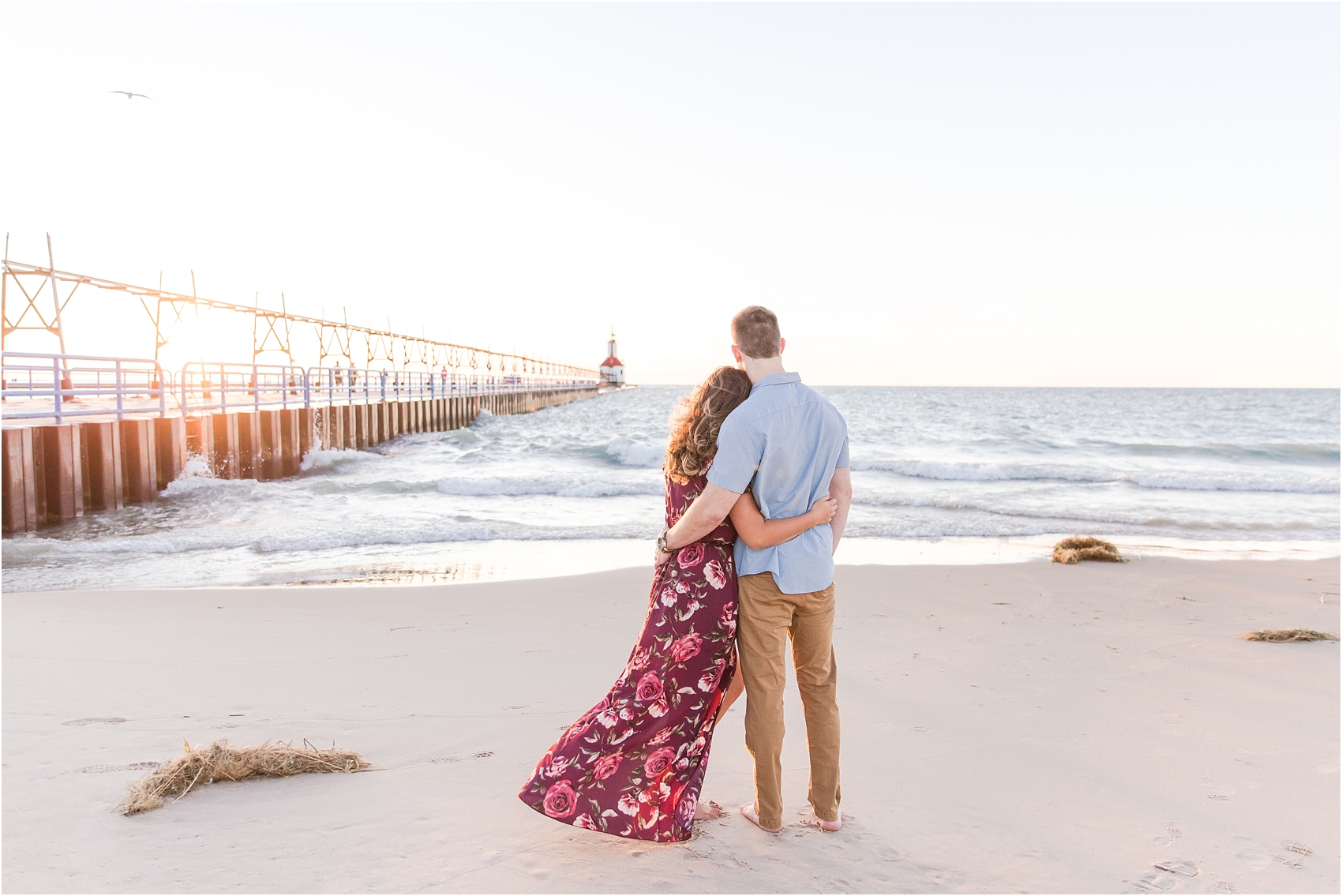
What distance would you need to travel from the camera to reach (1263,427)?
133ft

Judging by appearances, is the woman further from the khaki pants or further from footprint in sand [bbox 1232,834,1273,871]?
footprint in sand [bbox 1232,834,1273,871]

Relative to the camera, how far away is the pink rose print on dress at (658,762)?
2.47 metres

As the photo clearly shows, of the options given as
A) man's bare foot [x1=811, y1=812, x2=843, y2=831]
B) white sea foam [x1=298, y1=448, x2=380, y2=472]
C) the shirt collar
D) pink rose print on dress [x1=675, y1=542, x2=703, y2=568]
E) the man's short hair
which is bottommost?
man's bare foot [x1=811, y1=812, x2=843, y2=831]

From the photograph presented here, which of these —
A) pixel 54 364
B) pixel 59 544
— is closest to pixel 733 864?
pixel 59 544

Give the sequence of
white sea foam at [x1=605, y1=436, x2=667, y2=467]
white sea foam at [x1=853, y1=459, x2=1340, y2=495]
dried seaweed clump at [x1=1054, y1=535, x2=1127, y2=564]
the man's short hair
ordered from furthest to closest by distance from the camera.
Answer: white sea foam at [x1=605, y1=436, x2=667, y2=467] < white sea foam at [x1=853, y1=459, x2=1340, y2=495] < dried seaweed clump at [x1=1054, y1=535, x2=1127, y2=564] < the man's short hair

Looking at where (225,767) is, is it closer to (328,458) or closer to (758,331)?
(758,331)

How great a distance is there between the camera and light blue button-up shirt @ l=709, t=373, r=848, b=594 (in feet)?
7.82

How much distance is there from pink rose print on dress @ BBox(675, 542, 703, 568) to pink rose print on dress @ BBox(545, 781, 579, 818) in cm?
77

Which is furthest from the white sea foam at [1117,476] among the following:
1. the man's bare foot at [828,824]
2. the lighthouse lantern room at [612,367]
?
the lighthouse lantern room at [612,367]

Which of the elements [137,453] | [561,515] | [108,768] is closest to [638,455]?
[561,515]

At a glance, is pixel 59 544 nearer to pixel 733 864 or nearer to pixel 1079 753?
pixel 733 864

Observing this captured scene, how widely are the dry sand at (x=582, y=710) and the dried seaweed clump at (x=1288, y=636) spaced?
4.8 inches

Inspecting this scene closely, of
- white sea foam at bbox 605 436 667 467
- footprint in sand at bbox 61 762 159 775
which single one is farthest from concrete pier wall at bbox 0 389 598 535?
footprint in sand at bbox 61 762 159 775

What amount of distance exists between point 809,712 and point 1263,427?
4817 centimetres
